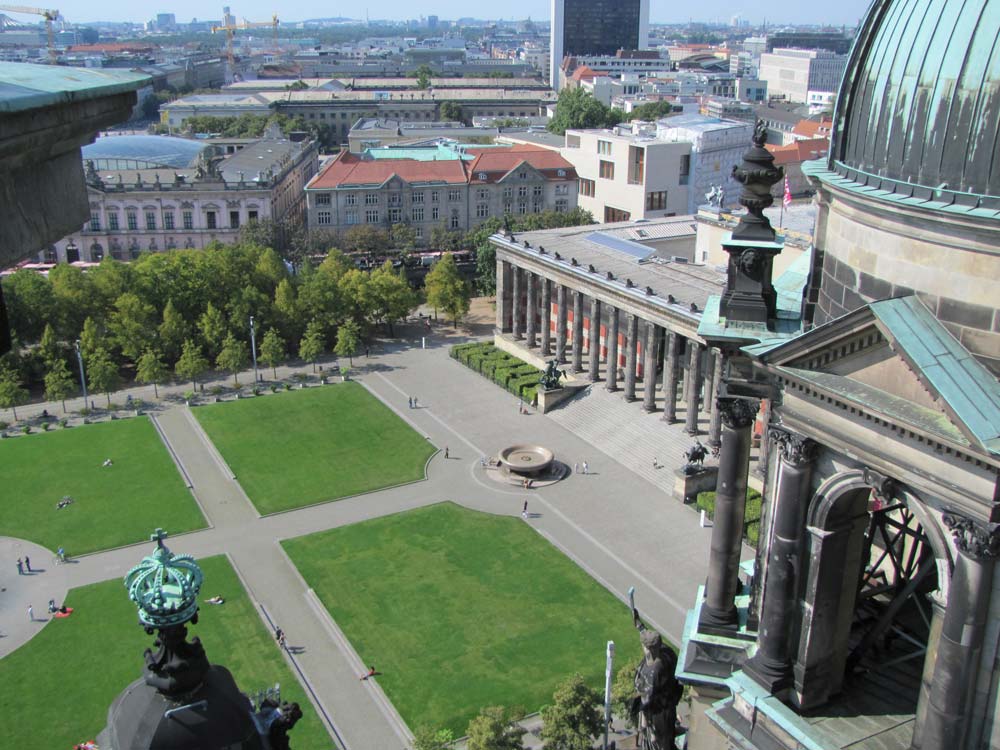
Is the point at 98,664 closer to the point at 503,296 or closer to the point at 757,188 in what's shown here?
the point at 757,188

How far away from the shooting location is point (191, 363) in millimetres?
99500

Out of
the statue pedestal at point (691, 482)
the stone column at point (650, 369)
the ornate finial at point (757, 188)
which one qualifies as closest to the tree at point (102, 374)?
the stone column at point (650, 369)

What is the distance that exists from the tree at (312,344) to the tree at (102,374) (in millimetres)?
19743

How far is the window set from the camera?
494 feet

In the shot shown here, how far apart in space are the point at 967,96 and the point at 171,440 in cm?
7926

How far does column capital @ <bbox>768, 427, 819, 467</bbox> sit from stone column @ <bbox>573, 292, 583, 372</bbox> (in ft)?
245

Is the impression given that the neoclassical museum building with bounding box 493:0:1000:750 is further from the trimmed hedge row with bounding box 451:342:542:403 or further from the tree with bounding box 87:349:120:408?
the tree with bounding box 87:349:120:408

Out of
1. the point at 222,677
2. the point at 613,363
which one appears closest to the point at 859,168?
the point at 222,677

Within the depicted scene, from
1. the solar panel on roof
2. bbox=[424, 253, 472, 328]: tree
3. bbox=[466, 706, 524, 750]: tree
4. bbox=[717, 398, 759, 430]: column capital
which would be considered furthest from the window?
bbox=[717, 398, 759, 430]: column capital

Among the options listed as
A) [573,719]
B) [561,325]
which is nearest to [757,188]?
[573,719]

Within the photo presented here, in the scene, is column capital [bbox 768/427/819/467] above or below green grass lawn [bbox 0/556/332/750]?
above

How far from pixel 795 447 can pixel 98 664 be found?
45.3 metres

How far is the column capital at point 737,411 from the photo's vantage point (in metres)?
28.1

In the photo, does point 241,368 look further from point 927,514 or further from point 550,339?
point 927,514
